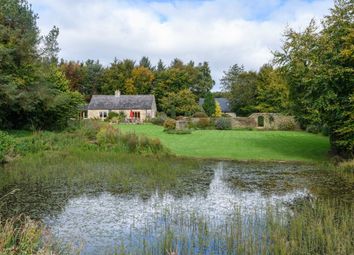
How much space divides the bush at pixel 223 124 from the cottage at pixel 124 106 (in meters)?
22.1

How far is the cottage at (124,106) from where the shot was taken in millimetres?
62719

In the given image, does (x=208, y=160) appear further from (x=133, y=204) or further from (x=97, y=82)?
(x=97, y=82)

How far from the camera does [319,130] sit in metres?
35.9

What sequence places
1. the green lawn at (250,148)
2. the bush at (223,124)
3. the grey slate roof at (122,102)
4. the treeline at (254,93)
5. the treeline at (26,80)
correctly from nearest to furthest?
the green lawn at (250,148), the treeline at (26,80), the bush at (223,124), the treeline at (254,93), the grey slate roof at (122,102)

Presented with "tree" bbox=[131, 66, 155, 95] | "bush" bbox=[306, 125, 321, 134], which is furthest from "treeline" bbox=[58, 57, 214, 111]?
"bush" bbox=[306, 125, 321, 134]

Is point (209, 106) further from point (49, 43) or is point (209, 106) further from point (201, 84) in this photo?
point (49, 43)

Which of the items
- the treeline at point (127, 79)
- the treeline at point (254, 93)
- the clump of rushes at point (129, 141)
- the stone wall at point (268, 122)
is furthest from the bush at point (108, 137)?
the treeline at point (127, 79)

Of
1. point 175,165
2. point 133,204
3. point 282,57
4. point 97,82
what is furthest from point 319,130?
point 97,82

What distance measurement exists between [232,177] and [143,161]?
490 centimetres

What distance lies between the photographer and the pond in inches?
314

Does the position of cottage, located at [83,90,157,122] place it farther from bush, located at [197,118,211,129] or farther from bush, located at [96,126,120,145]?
bush, located at [96,126,120,145]

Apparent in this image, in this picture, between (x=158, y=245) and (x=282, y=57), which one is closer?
(x=158, y=245)

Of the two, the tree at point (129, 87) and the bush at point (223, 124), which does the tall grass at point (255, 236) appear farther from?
the tree at point (129, 87)

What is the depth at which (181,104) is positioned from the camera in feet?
200
